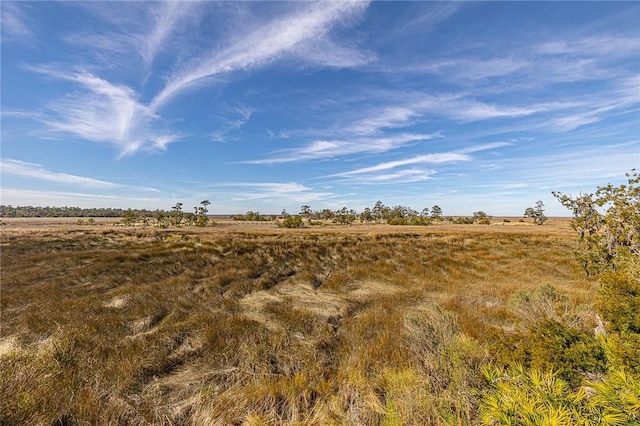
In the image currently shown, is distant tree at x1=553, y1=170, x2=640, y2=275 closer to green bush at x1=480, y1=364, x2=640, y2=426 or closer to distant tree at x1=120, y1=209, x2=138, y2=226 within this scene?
green bush at x1=480, y1=364, x2=640, y2=426

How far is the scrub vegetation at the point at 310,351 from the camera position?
421cm

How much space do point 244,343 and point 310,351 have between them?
1759 millimetres

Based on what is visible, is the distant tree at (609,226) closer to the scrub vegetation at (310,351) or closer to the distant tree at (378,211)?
the scrub vegetation at (310,351)

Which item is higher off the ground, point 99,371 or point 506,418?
point 506,418

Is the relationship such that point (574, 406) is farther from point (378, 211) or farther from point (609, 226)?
point (378, 211)

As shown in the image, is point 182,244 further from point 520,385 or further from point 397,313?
point 520,385

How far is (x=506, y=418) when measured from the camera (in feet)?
9.21

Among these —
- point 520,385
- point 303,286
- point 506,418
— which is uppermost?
point 506,418

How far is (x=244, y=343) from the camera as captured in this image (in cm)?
725

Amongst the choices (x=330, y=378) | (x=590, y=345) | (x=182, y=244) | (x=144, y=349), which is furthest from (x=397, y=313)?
(x=182, y=244)

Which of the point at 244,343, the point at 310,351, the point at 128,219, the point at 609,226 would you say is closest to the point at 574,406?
the point at 310,351

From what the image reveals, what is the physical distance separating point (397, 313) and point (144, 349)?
7.73 metres

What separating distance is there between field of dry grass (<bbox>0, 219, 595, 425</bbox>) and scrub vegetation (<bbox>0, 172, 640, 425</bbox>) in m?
0.04

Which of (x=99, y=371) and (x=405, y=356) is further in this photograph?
(x=405, y=356)
